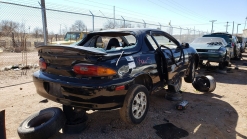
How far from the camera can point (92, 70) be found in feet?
8.18

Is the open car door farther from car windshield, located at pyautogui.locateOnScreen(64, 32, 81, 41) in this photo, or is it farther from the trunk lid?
car windshield, located at pyautogui.locateOnScreen(64, 32, 81, 41)

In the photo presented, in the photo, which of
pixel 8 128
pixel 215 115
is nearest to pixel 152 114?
pixel 215 115

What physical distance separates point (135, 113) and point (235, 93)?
145 inches

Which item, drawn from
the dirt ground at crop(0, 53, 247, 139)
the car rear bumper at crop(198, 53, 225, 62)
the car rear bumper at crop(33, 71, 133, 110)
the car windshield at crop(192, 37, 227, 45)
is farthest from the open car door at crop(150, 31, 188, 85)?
the car windshield at crop(192, 37, 227, 45)

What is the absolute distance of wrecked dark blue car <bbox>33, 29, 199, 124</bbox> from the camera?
251 centimetres

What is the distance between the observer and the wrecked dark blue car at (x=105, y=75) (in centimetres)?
251

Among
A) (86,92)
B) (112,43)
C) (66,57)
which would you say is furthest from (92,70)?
(112,43)

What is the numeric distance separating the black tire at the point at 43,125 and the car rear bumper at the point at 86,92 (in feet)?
0.85

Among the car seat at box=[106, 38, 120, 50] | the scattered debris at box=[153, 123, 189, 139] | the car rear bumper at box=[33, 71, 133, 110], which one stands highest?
the car seat at box=[106, 38, 120, 50]

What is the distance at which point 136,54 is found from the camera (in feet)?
10.0

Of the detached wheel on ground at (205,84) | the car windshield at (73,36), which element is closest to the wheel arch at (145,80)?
the detached wheel on ground at (205,84)

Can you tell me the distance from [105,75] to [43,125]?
3.60 ft

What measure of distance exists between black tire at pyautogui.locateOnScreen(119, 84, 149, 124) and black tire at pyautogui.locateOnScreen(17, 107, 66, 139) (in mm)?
934

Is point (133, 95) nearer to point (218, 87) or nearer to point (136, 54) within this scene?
point (136, 54)
